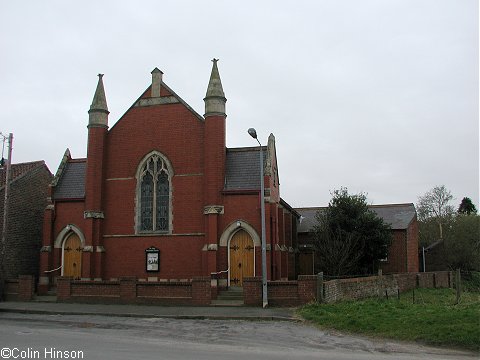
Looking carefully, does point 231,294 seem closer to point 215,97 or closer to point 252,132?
point 252,132

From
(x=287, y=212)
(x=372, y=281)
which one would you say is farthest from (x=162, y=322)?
(x=287, y=212)

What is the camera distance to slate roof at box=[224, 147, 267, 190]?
26.9 metres

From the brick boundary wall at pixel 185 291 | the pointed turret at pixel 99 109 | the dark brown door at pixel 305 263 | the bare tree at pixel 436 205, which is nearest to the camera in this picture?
the brick boundary wall at pixel 185 291

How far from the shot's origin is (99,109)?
2938 centimetres

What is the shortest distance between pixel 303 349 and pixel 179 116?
18.6 meters

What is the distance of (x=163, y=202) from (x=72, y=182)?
19.8 feet

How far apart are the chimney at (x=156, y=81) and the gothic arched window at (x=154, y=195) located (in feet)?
11.8

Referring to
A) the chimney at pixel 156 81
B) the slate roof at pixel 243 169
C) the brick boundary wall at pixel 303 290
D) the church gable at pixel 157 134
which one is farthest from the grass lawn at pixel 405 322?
the chimney at pixel 156 81

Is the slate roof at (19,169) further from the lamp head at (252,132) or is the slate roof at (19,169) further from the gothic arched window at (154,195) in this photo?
the lamp head at (252,132)

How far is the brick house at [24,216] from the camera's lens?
29641mm

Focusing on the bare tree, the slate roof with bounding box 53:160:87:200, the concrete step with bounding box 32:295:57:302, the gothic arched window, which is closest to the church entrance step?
the gothic arched window

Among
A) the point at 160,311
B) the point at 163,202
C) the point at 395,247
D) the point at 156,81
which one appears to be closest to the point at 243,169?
the point at 163,202

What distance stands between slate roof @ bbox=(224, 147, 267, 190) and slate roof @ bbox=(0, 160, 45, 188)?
1294 cm

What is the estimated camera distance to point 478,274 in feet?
152
